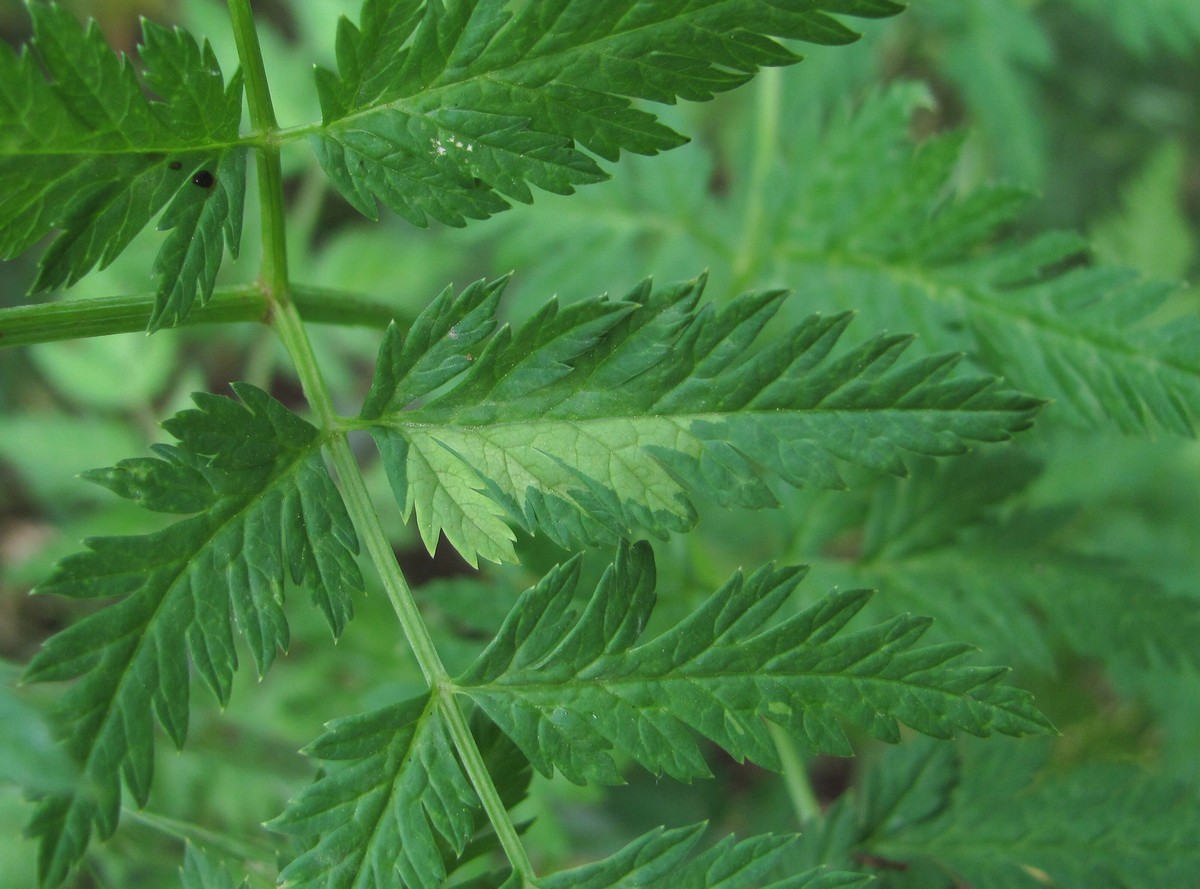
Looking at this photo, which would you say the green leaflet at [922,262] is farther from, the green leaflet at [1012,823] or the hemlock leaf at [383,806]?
the hemlock leaf at [383,806]

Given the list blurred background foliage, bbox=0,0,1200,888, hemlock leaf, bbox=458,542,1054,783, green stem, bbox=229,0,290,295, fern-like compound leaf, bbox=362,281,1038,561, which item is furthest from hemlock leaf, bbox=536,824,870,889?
green stem, bbox=229,0,290,295

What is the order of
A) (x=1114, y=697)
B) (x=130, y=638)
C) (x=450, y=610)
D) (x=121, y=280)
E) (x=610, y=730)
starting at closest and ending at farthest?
(x=130, y=638) < (x=610, y=730) < (x=450, y=610) < (x=121, y=280) < (x=1114, y=697)

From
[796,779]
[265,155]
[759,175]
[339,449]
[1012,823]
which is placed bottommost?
[1012,823]

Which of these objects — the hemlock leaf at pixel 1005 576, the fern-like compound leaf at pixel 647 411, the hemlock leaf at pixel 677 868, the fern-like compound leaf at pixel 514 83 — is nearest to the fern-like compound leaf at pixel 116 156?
the fern-like compound leaf at pixel 514 83

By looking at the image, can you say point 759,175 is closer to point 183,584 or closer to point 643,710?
point 643,710

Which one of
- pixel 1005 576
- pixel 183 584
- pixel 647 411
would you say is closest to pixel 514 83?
pixel 647 411

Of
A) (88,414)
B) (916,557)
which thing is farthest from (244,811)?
(88,414)

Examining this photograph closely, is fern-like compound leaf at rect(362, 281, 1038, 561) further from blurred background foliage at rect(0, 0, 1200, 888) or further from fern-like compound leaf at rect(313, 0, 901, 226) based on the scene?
blurred background foliage at rect(0, 0, 1200, 888)

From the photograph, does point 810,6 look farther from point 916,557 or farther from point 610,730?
point 916,557
